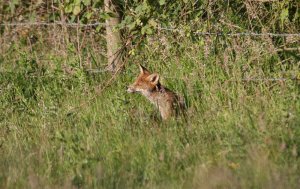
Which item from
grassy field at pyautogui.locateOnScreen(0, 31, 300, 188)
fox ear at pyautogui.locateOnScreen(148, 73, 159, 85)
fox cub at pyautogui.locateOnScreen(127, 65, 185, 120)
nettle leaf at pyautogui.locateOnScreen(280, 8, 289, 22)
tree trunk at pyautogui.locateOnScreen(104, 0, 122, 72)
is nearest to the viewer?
grassy field at pyautogui.locateOnScreen(0, 31, 300, 188)

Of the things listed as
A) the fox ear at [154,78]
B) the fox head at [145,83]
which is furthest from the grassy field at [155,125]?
the fox ear at [154,78]

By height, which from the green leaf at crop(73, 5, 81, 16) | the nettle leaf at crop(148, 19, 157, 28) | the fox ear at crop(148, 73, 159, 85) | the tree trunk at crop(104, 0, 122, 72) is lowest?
the fox ear at crop(148, 73, 159, 85)

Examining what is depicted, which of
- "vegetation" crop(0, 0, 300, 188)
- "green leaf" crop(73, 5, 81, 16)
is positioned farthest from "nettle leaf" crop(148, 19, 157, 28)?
"green leaf" crop(73, 5, 81, 16)

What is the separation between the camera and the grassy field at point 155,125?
6.17 metres

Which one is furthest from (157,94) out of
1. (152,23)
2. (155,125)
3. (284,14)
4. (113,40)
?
(284,14)

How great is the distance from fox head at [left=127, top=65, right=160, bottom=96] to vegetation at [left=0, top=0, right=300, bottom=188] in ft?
0.65

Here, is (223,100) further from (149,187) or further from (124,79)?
(149,187)

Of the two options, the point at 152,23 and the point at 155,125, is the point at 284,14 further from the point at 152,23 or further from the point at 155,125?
the point at 155,125

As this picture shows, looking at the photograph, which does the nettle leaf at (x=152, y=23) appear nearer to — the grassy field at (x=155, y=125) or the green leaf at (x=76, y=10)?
the grassy field at (x=155, y=125)

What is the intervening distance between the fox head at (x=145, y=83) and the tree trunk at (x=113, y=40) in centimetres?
85

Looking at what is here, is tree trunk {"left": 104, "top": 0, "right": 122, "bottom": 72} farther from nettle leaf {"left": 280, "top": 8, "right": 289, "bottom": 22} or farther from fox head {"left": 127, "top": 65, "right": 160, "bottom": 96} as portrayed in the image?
nettle leaf {"left": 280, "top": 8, "right": 289, "bottom": 22}

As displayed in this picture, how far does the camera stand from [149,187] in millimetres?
6031

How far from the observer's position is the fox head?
855 centimetres

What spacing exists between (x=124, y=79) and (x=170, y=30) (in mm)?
857
